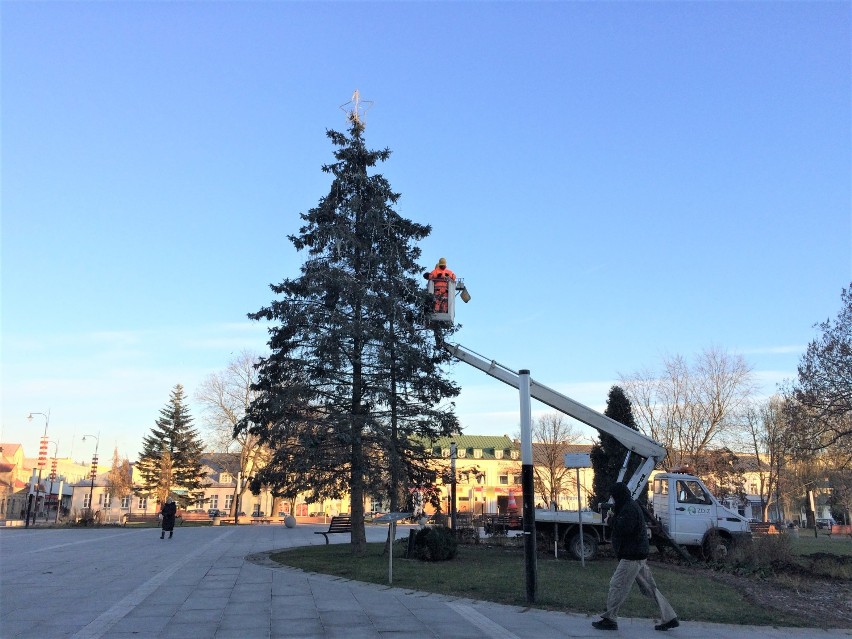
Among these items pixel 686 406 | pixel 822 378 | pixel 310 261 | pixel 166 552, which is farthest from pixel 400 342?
pixel 686 406

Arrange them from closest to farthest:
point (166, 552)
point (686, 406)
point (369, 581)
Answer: point (369, 581) → point (166, 552) → point (686, 406)

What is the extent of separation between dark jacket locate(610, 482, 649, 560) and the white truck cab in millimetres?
9855

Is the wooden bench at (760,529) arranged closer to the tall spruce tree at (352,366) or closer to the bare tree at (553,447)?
the tall spruce tree at (352,366)

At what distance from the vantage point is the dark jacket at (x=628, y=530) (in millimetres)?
8352

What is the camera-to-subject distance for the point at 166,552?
19.0 meters

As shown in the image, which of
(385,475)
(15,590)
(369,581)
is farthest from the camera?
(385,475)

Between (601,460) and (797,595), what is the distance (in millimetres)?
12778

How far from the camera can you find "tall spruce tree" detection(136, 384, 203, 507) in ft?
199

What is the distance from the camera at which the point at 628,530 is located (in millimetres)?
8453

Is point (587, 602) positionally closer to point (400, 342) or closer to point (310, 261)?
point (400, 342)

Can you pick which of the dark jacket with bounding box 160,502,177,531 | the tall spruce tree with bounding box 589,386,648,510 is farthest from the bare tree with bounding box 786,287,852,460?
the dark jacket with bounding box 160,502,177,531

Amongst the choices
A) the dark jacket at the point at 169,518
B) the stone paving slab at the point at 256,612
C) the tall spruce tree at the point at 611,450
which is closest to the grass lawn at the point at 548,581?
the stone paving slab at the point at 256,612

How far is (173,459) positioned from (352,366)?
170ft

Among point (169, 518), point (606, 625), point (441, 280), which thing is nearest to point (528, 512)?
point (606, 625)
